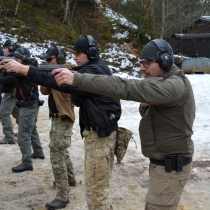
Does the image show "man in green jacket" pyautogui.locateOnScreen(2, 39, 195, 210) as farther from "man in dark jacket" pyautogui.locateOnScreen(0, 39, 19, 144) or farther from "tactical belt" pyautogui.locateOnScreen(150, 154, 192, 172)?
"man in dark jacket" pyautogui.locateOnScreen(0, 39, 19, 144)

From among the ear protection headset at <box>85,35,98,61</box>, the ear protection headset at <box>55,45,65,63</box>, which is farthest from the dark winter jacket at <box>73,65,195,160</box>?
the ear protection headset at <box>55,45,65,63</box>

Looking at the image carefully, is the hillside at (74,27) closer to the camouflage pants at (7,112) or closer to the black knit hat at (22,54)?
the camouflage pants at (7,112)

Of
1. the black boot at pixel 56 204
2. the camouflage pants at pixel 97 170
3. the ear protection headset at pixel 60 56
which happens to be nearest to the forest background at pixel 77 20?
the ear protection headset at pixel 60 56

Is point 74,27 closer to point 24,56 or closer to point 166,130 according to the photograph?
point 24,56

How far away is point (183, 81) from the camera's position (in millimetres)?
2838

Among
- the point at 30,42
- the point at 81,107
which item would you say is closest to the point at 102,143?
the point at 81,107

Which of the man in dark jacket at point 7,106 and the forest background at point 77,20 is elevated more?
the forest background at point 77,20

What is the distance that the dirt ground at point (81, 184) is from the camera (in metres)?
4.77

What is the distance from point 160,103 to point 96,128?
104cm

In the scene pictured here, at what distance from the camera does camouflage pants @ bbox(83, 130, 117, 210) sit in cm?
353

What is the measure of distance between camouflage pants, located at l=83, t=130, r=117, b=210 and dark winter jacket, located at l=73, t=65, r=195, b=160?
0.65 m

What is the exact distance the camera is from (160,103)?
2641 mm

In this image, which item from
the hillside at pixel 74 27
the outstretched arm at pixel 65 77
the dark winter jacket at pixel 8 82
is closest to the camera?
the outstretched arm at pixel 65 77

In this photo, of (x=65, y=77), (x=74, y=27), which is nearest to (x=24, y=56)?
(x=65, y=77)
